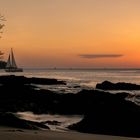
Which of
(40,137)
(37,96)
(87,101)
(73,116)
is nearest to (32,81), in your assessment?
(37,96)

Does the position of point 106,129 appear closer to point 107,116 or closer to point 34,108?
point 107,116

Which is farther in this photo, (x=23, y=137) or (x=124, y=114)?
(x=124, y=114)

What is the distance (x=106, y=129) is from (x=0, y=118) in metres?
4.10

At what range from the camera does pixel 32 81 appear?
75.1 metres

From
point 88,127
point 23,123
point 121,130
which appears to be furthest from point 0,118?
point 121,130

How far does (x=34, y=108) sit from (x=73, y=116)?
9.08 feet

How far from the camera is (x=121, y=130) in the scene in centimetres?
1617

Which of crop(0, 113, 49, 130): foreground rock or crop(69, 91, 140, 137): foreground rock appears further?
crop(69, 91, 140, 137): foreground rock

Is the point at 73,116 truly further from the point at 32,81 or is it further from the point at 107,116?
the point at 32,81

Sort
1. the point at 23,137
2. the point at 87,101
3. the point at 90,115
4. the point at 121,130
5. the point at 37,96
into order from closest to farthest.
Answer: the point at 23,137 < the point at 121,130 < the point at 90,115 < the point at 87,101 < the point at 37,96

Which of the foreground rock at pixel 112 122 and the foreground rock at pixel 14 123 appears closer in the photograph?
the foreground rock at pixel 14 123

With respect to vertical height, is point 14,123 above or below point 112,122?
A: above

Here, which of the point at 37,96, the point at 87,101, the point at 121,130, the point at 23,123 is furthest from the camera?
the point at 37,96

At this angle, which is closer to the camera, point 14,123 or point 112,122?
point 14,123
